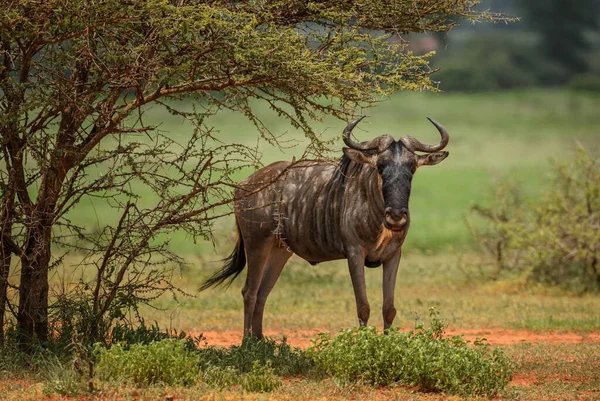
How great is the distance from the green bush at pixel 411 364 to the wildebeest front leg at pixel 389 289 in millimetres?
1771

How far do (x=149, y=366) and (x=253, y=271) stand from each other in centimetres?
343

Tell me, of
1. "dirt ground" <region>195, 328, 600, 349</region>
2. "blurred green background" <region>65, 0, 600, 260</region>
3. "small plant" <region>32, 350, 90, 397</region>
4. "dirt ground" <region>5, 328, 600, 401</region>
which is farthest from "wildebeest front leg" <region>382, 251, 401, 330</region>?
"blurred green background" <region>65, 0, 600, 260</region>

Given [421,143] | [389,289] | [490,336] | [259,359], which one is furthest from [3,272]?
[490,336]

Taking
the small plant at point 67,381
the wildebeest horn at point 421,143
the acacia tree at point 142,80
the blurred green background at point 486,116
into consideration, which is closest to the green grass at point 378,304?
the wildebeest horn at point 421,143

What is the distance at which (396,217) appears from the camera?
959cm

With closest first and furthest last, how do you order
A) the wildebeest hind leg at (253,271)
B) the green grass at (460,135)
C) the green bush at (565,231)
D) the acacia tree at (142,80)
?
the acacia tree at (142,80)
the wildebeest hind leg at (253,271)
the green bush at (565,231)
the green grass at (460,135)

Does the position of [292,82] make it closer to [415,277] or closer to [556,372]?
[556,372]

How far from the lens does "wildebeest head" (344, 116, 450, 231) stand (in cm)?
962

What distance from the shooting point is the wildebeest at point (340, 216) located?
9820mm

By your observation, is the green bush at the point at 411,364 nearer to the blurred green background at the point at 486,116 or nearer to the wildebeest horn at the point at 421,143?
the wildebeest horn at the point at 421,143

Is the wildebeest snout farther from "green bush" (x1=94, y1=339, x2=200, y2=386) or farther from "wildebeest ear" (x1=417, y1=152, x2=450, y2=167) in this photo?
"green bush" (x1=94, y1=339, x2=200, y2=386)

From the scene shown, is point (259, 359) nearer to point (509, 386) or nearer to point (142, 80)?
point (509, 386)

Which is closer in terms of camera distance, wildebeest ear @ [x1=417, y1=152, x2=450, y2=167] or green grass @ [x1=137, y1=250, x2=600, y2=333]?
wildebeest ear @ [x1=417, y1=152, x2=450, y2=167]

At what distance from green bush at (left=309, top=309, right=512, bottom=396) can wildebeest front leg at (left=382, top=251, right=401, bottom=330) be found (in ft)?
5.81
